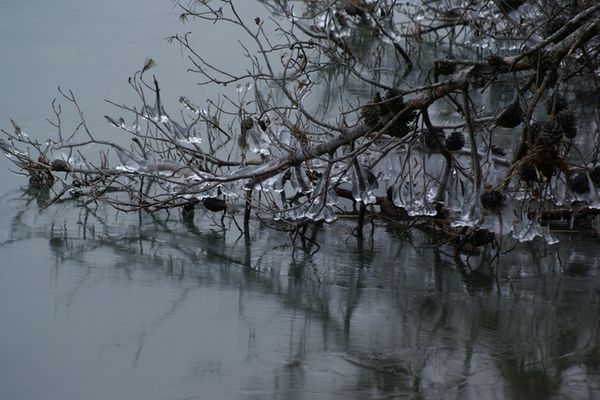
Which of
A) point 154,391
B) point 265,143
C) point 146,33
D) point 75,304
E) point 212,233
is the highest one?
A: point 146,33

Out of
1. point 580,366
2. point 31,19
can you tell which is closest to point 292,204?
point 580,366

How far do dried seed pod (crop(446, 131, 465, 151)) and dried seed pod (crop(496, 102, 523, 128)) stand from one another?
47 centimetres

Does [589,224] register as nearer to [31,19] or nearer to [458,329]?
[458,329]

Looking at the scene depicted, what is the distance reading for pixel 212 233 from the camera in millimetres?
5965

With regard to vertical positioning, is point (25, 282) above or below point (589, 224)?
below

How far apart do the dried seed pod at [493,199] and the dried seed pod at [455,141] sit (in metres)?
0.47

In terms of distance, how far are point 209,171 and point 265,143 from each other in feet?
1.19

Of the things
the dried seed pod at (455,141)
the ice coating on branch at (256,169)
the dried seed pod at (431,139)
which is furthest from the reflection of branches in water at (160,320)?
the dried seed pod at (455,141)

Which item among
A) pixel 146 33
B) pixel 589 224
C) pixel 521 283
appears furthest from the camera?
pixel 146 33

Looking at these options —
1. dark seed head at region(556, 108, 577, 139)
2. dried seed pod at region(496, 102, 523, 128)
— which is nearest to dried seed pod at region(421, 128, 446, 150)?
dried seed pod at region(496, 102, 523, 128)

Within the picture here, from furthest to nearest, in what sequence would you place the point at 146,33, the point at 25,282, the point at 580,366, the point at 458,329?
the point at 146,33, the point at 25,282, the point at 458,329, the point at 580,366

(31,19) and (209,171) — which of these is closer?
(209,171)

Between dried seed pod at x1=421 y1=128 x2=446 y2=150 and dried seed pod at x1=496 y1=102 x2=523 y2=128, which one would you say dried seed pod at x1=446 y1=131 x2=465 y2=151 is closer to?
dried seed pod at x1=421 y1=128 x2=446 y2=150

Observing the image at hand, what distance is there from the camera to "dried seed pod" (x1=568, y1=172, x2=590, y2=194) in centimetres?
514
